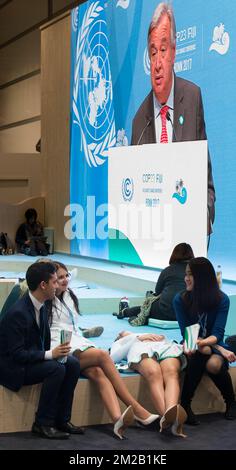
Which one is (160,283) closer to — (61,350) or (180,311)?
(180,311)

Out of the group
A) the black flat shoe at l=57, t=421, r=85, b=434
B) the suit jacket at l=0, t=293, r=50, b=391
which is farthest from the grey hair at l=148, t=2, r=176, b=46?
the black flat shoe at l=57, t=421, r=85, b=434

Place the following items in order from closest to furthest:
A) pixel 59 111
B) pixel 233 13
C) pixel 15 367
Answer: pixel 15 367 < pixel 233 13 < pixel 59 111

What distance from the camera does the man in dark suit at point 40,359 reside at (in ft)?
13.8

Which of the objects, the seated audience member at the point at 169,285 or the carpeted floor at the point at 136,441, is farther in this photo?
the seated audience member at the point at 169,285

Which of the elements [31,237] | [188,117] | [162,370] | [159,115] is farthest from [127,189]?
[162,370]

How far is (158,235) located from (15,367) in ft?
16.7

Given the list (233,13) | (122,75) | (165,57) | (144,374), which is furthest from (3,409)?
(122,75)

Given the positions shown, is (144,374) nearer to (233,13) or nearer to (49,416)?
(49,416)

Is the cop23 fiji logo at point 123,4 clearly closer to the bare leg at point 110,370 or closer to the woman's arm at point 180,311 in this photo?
the woman's arm at point 180,311

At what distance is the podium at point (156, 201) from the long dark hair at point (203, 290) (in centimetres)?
359

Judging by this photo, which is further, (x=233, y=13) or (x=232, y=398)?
(x=233, y=13)

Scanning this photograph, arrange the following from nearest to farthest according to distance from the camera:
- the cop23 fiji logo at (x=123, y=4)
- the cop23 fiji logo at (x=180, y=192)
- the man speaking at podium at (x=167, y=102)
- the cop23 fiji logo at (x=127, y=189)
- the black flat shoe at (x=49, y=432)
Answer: the black flat shoe at (x=49, y=432) < the man speaking at podium at (x=167, y=102) < the cop23 fiji logo at (x=180, y=192) < the cop23 fiji logo at (x=127, y=189) < the cop23 fiji logo at (x=123, y=4)

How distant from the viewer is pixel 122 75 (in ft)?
32.6

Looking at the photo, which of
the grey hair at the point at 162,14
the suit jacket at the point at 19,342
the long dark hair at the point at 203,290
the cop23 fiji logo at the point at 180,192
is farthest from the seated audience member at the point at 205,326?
the grey hair at the point at 162,14
